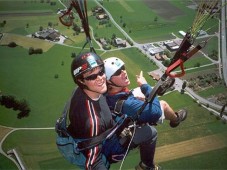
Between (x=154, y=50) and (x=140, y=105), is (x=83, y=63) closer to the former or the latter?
(x=140, y=105)

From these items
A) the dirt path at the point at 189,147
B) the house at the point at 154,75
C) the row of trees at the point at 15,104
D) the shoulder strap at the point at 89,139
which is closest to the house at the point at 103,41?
A: the house at the point at 154,75

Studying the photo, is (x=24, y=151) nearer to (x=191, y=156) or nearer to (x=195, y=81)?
(x=191, y=156)

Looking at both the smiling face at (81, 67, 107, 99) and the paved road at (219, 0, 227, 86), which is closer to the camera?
the smiling face at (81, 67, 107, 99)

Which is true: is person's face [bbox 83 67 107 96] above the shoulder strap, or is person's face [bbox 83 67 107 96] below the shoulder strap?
above

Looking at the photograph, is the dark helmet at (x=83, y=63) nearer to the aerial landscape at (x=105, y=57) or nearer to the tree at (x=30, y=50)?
the aerial landscape at (x=105, y=57)

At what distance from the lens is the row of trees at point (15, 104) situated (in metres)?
38.7

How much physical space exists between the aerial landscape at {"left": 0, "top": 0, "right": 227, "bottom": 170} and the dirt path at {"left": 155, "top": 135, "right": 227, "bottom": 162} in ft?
0.33

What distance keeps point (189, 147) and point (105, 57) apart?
1937cm

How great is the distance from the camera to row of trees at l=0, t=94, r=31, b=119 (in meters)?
38.7

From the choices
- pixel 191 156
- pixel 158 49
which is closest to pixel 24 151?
pixel 191 156

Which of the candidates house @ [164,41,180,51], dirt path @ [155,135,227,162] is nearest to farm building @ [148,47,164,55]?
house @ [164,41,180,51]

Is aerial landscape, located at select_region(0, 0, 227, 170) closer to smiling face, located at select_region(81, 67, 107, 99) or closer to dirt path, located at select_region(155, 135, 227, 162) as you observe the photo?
dirt path, located at select_region(155, 135, 227, 162)

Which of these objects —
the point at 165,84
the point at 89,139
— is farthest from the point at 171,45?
the point at 89,139

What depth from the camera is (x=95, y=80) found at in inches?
301
